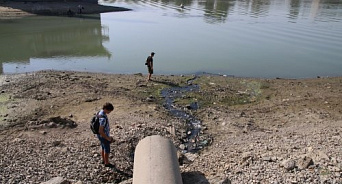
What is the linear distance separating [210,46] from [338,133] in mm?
19371

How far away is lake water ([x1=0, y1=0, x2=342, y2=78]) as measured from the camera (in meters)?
22.4

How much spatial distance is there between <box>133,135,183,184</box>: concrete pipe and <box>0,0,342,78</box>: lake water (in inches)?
529

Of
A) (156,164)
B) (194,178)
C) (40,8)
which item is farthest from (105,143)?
(40,8)

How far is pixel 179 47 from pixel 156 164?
71.9ft

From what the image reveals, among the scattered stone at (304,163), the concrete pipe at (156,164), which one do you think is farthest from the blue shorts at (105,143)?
the scattered stone at (304,163)

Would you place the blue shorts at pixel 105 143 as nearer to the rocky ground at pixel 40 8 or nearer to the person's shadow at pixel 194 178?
the person's shadow at pixel 194 178

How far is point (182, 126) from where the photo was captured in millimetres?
12406

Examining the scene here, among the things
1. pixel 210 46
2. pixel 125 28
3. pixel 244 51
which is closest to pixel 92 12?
pixel 125 28

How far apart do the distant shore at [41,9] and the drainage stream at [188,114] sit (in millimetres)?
35567

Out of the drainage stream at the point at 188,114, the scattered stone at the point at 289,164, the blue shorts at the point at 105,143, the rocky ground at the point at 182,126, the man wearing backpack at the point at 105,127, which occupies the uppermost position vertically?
the man wearing backpack at the point at 105,127

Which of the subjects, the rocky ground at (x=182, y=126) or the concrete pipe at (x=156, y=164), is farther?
the rocky ground at (x=182, y=126)

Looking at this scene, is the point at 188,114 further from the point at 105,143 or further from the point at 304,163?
the point at 304,163

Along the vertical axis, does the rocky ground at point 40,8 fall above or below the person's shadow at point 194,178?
above

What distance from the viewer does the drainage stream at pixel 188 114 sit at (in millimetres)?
11234
